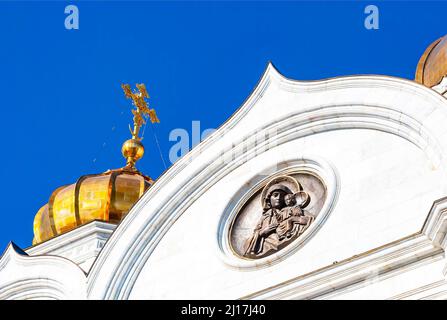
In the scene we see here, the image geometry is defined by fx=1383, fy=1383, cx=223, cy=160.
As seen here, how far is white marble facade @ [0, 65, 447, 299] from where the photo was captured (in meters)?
14.0

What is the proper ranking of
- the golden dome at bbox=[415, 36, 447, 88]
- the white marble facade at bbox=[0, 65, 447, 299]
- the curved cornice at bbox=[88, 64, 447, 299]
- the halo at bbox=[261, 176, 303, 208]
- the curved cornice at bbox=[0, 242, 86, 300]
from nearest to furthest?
1. the white marble facade at bbox=[0, 65, 447, 299]
2. the curved cornice at bbox=[88, 64, 447, 299]
3. the halo at bbox=[261, 176, 303, 208]
4. the curved cornice at bbox=[0, 242, 86, 300]
5. the golden dome at bbox=[415, 36, 447, 88]

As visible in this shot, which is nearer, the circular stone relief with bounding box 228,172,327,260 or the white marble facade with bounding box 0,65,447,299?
the white marble facade with bounding box 0,65,447,299

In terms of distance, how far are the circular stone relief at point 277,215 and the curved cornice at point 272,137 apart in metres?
0.59

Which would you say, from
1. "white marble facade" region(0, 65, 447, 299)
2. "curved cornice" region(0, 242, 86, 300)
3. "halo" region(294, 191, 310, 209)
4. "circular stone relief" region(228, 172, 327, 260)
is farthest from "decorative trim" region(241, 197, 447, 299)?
"curved cornice" region(0, 242, 86, 300)

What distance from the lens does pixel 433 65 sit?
20672 mm

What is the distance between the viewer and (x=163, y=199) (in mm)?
16547

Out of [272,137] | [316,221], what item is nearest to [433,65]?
[272,137]

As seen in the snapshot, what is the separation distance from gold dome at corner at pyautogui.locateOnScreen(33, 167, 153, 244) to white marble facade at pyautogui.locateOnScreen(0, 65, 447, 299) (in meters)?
4.19

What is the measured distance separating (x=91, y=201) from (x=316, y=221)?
7.77 metres

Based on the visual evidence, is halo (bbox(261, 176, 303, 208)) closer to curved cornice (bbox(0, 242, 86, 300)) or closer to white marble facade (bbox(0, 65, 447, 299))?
white marble facade (bbox(0, 65, 447, 299))

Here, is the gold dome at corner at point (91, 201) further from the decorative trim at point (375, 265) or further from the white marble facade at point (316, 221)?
the decorative trim at point (375, 265)

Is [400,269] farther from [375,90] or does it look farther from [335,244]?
[375,90]

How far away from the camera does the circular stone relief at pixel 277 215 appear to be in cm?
1509
